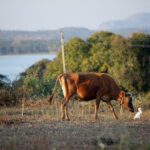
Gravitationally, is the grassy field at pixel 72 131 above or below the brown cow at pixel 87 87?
below

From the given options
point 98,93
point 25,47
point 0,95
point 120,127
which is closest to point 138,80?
point 0,95

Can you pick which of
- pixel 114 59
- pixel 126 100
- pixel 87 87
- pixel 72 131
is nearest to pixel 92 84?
pixel 87 87

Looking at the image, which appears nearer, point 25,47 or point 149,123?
point 149,123

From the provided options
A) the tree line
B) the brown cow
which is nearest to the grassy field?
the brown cow

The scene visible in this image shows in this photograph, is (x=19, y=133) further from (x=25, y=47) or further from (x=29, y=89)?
(x=25, y=47)

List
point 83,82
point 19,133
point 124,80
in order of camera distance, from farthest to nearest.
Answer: point 124,80, point 83,82, point 19,133

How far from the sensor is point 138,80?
3712 centimetres

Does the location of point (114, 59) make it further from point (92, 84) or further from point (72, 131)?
point (72, 131)

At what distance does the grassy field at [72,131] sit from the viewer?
14352 millimetres

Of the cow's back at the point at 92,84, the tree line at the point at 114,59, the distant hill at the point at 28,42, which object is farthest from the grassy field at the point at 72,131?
the distant hill at the point at 28,42

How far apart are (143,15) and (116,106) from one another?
128m

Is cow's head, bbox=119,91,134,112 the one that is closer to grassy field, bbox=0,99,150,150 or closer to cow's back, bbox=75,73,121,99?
grassy field, bbox=0,99,150,150

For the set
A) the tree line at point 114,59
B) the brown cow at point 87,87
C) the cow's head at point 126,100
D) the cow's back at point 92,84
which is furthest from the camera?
the tree line at point 114,59

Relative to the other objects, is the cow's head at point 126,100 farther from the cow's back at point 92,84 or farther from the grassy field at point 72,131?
the cow's back at point 92,84
